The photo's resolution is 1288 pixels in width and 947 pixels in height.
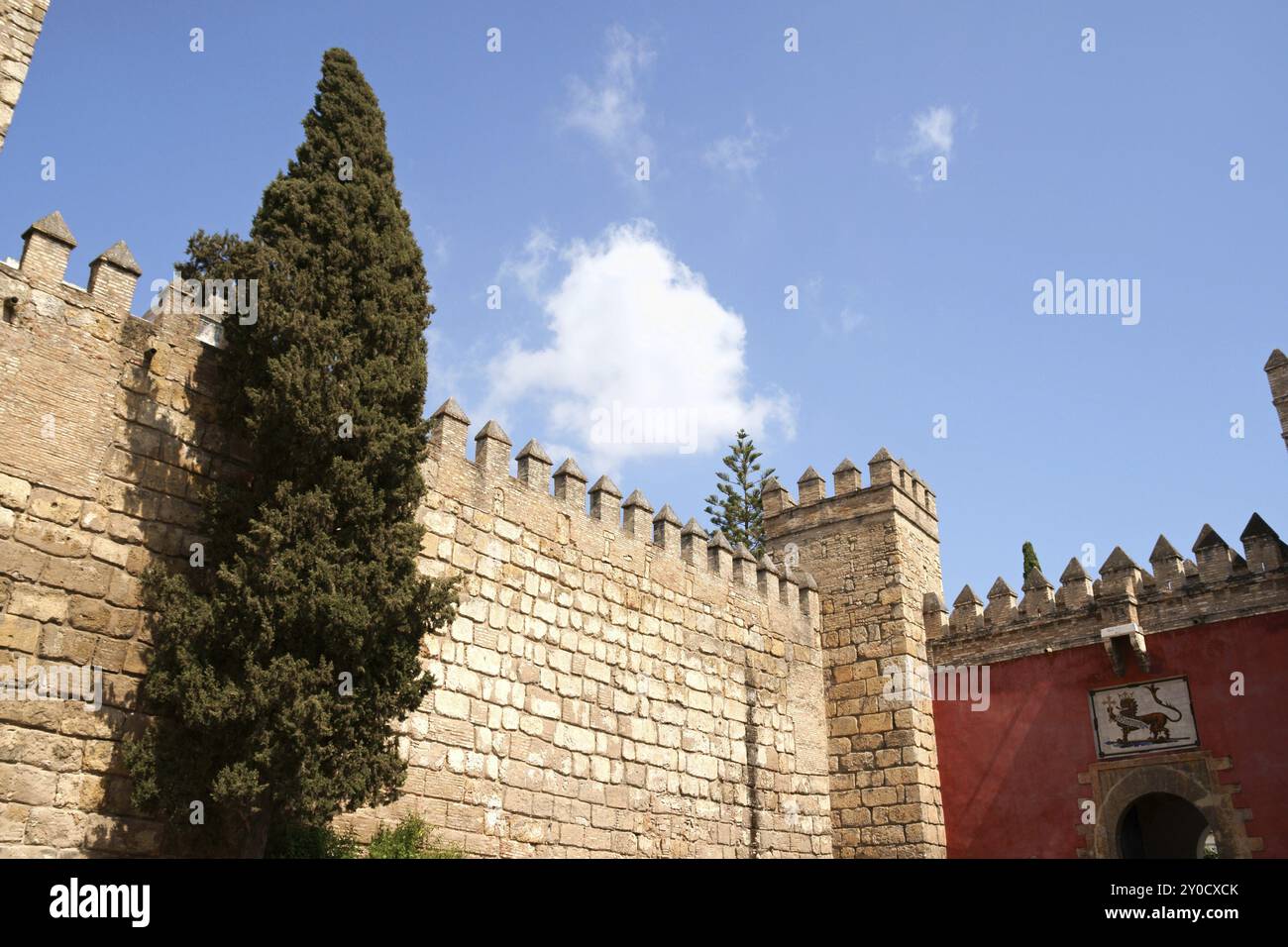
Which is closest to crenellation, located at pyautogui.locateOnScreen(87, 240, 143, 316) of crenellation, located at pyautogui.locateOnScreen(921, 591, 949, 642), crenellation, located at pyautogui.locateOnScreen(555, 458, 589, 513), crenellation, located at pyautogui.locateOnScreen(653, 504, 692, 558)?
crenellation, located at pyautogui.locateOnScreen(555, 458, 589, 513)

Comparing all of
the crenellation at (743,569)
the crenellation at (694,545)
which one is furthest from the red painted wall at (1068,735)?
the crenellation at (694,545)

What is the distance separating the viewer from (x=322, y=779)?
6.58 meters

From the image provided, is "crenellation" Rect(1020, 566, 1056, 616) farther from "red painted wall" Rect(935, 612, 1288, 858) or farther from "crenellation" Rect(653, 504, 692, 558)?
"crenellation" Rect(653, 504, 692, 558)

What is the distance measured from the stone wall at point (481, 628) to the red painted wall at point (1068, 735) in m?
2.04

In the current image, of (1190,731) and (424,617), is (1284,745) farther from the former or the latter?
(424,617)

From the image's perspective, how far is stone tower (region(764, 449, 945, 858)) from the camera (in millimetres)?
13609

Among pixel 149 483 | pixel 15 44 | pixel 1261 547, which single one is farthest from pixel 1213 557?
pixel 15 44

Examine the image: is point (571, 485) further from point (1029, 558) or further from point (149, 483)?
point (1029, 558)

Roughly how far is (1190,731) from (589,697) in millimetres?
7490

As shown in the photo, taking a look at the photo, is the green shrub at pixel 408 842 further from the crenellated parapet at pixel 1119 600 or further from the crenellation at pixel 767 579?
the crenellated parapet at pixel 1119 600

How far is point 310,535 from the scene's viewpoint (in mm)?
7105

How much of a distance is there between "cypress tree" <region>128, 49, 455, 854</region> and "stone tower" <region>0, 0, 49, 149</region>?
58.8 inches

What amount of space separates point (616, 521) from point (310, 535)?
537 centimetres
